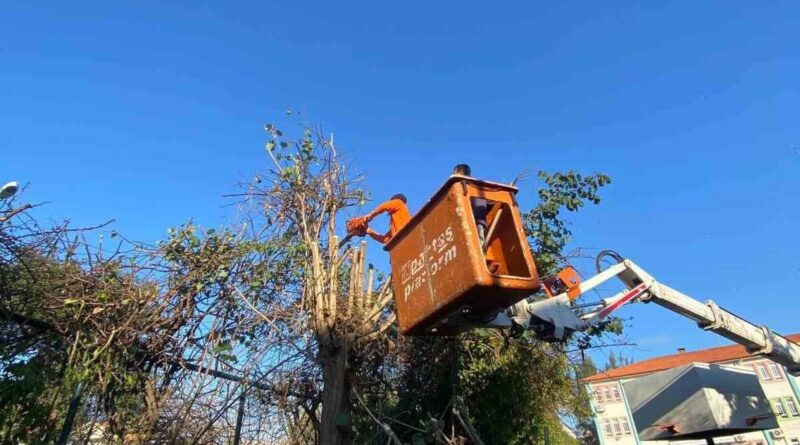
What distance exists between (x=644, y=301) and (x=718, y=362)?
3850cm

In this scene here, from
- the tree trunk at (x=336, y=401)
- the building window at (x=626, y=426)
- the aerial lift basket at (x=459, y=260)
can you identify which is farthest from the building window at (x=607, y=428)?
the aerial lift basket at (x=459, y=260)

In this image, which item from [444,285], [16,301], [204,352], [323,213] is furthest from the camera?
[323,213]

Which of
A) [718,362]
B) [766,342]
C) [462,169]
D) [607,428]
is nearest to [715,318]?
[766,342]

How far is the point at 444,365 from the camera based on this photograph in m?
7.34

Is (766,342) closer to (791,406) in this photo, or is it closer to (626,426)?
(791,406)

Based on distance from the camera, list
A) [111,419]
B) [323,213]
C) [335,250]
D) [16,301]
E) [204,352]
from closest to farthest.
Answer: [16,301] → [111,419] → [204,352] → [335,250] → [323,213]

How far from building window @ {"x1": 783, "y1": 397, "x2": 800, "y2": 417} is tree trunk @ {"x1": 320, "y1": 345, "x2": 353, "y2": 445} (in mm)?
40268

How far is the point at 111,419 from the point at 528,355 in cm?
Result: 564

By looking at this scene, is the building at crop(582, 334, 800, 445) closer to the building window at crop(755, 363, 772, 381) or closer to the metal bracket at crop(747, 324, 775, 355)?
the building window at crop(755, 363, 772, 381)

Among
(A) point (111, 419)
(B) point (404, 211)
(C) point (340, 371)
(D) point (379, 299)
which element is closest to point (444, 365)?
(D) point (379, 299)

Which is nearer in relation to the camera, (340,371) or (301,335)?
(340,371)

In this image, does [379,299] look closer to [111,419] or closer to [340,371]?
[340,371]

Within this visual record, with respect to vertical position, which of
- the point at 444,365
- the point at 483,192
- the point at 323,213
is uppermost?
the point at 323,213

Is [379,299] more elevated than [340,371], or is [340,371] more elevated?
[379,299]
